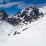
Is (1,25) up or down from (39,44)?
down

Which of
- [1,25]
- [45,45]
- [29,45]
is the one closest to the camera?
[45,45]

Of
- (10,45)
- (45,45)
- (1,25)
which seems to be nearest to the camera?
(45,45)

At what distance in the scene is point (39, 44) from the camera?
751 inches

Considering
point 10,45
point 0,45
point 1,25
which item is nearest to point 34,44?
point 10,45

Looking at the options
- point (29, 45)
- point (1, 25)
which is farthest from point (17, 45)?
point (1, 25)

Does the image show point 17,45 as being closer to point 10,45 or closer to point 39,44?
point 10,45

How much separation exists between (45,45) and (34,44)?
6.73ft

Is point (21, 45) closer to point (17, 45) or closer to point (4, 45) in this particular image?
point (17, 45)

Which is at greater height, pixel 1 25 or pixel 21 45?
pixel 21 45

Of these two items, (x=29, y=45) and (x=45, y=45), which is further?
(x=29, y=45)

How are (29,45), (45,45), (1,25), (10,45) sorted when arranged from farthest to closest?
(1,25) < (10,45) < (29,45) < (45,45)

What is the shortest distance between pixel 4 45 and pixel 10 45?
3.87 feet

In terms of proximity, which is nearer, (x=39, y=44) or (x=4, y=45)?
(x=39, y=44)

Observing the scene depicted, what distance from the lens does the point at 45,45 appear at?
59.6ft
